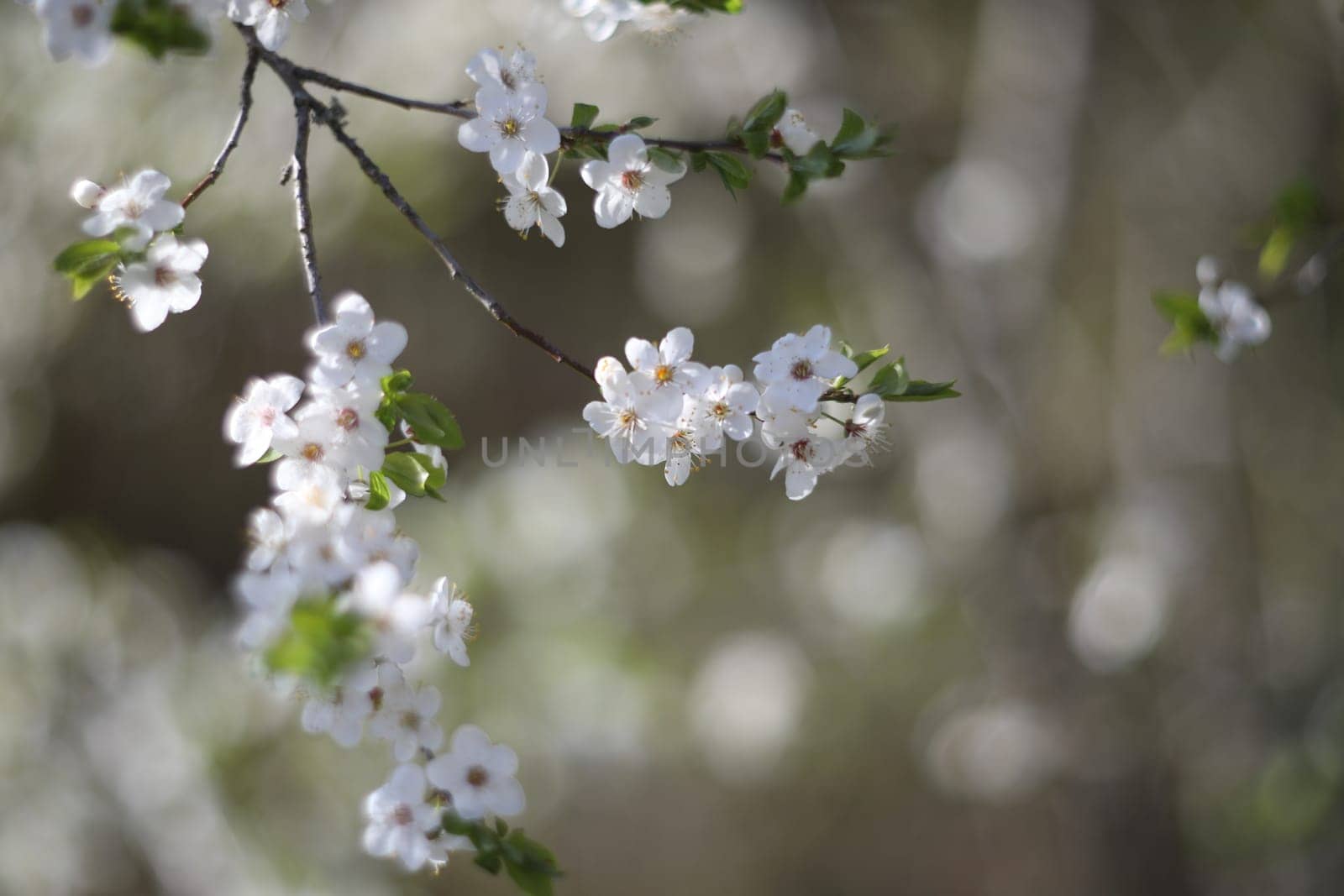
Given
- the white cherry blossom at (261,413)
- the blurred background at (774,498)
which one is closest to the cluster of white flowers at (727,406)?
the white cherry blossom at (261,413)

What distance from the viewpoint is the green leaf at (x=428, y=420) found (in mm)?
629

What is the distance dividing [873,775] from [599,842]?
3.22ft

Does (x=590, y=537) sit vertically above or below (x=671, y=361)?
above

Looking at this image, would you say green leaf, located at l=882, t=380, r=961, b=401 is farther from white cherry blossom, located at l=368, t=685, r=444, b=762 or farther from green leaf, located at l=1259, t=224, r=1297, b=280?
green leaf, located at l=1259, t=224, r=1297, b=280

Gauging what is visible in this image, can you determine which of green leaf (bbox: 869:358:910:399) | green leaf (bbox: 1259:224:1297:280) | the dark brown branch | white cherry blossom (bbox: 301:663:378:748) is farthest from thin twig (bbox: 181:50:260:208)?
green leaf (bbox: 1259:224:1297:280)

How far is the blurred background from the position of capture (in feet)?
7.69

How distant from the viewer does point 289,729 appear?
264cm

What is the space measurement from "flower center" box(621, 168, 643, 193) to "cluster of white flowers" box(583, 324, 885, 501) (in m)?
0.12

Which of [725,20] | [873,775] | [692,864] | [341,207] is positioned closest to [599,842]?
[692,864]

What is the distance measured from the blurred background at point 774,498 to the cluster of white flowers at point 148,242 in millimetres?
1781

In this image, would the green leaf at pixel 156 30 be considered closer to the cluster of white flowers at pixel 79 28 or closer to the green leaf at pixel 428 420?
the cluster of white flowers at pixel 79 28

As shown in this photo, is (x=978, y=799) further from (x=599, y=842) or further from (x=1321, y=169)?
(x=1321, y=169)

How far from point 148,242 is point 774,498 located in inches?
119

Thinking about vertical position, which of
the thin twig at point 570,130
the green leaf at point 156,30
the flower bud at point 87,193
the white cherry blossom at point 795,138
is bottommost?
the green leaf at point 156,30
